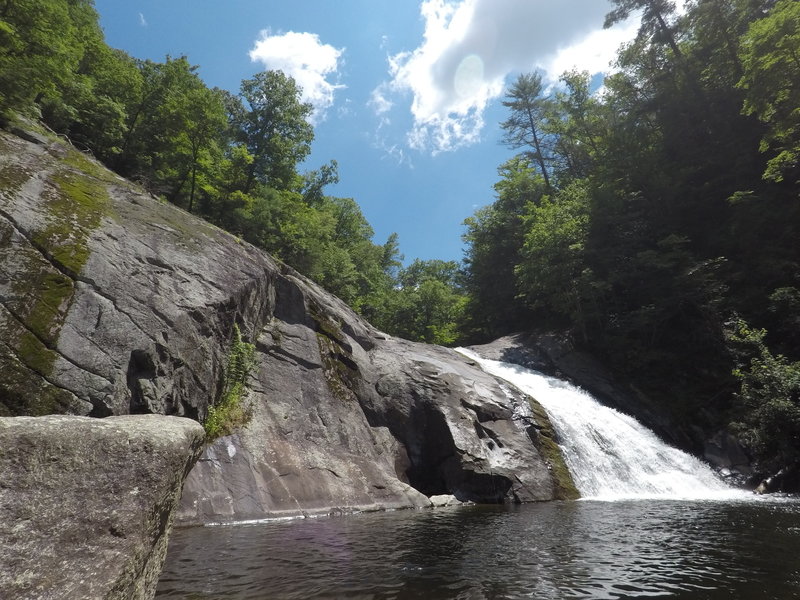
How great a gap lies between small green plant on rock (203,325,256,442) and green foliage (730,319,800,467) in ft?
61.3

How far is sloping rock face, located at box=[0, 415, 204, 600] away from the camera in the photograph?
278 centimetres

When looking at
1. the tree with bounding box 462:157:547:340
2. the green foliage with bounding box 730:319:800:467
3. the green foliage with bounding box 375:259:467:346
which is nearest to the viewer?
the green foliage with bounding box 730:319:800:467

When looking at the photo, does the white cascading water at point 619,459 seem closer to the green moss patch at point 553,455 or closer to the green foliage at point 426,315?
the green moss patch at point 553,455

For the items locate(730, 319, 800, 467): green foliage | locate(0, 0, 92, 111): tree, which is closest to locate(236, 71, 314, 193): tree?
locate(0, 0, 92, 111): tree

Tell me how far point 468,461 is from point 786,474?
12.1m

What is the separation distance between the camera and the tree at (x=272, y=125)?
31.0 m

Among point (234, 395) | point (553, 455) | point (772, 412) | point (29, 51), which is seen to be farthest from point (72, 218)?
point (772, 412)

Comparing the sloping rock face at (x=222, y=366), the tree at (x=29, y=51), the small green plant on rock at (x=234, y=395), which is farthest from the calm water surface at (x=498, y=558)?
the tree at (x=29, y=51)

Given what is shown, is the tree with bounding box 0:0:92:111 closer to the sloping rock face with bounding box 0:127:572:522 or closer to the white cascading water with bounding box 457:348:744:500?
the sloping rock face with bounding box 0:127:572:522

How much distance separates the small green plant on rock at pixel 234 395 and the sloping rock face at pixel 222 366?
0.31 meters

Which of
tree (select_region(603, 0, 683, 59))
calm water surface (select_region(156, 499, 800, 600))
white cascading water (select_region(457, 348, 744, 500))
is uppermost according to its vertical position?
tree (select_region(603, 0, 683, 59))

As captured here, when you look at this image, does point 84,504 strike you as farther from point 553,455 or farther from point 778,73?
point 778,73

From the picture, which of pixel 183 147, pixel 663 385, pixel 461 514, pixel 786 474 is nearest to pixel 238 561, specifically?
pixel 461 514

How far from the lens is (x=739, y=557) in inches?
253
